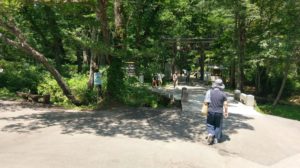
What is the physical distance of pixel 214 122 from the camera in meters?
11.2

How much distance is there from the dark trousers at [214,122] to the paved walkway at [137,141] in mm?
444

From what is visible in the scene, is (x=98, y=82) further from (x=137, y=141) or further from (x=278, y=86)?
(x=278, y=86)

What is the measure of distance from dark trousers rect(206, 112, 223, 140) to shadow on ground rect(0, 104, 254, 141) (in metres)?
0.75

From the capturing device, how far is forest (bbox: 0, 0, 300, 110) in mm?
18797

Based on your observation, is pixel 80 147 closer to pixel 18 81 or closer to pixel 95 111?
pixel 95 111

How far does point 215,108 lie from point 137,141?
2.54 meters

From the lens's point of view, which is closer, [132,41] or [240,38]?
[132,41]

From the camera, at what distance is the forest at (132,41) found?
740 inches

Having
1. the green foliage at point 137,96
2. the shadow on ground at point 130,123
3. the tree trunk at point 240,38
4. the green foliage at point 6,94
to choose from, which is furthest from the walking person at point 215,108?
the tree trunk at point 240,38

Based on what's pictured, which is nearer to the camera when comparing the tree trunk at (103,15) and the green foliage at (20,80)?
the tree trunk at (103,15)

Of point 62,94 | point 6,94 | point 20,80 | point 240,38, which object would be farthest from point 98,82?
point 240,38

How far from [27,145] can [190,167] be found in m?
4.63

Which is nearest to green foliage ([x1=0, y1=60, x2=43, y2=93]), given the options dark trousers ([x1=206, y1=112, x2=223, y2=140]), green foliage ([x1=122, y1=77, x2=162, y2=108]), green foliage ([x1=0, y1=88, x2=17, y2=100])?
green foliage ([x1=0, y1=88, x2=17, y2=100])

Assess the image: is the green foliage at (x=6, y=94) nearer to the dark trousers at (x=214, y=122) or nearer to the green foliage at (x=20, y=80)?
the green foliage at (x=20, y=80)
